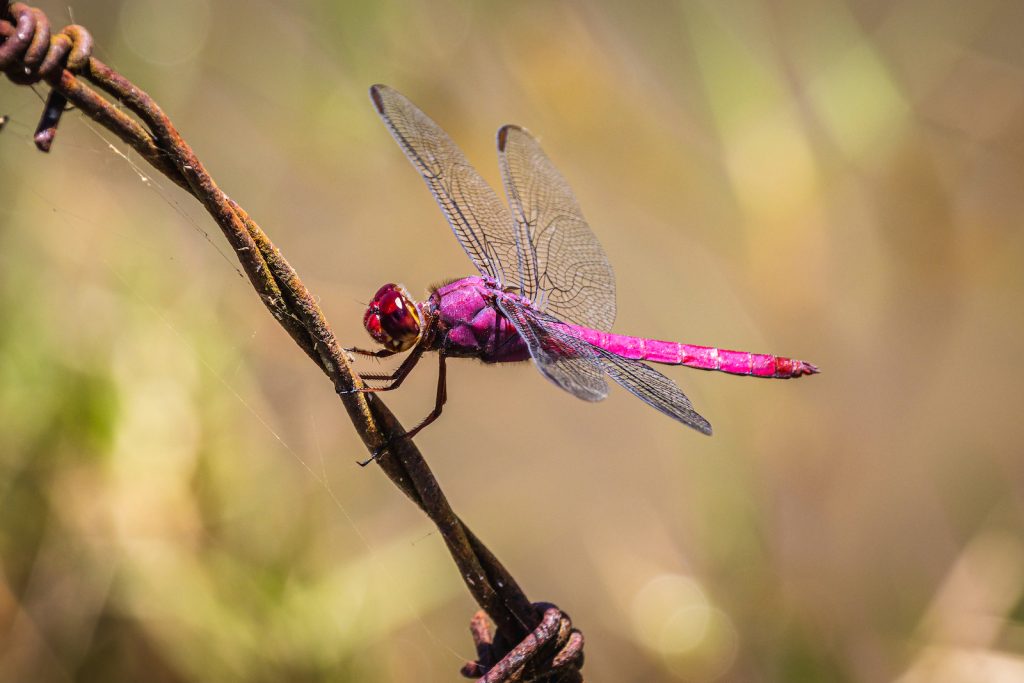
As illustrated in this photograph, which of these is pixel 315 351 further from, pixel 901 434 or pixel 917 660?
pixel 901 434

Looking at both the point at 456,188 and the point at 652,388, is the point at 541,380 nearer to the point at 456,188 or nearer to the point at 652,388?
the point at 456,188

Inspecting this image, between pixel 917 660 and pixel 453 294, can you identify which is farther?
pixel 917 660

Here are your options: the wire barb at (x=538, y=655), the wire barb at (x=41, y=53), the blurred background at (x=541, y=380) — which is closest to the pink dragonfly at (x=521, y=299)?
the wire barb at (x=538, y=655)

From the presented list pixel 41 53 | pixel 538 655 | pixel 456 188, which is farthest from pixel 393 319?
pixel 41 53

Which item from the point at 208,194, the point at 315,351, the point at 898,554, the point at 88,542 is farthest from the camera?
the point at 898,554

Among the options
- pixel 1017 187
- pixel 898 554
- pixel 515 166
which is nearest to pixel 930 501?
pixel 898 554

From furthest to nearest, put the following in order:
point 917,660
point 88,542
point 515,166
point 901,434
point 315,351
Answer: point 901,434 → point 917,660 → point 515,166 → point 88,542 → point 315,351

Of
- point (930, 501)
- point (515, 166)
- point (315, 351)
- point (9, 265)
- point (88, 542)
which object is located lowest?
point (88, 542)

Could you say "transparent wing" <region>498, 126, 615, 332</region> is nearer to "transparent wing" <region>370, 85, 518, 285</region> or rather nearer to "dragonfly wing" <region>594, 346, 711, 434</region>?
"transparent wing" <region>370, 85, 518, 285</region>
